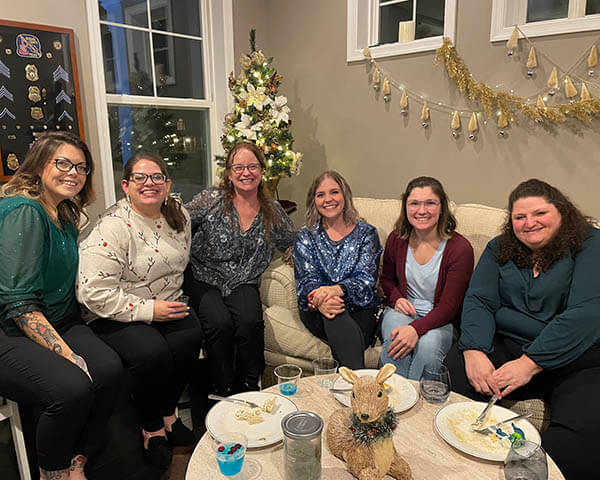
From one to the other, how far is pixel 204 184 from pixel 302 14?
4.86ft

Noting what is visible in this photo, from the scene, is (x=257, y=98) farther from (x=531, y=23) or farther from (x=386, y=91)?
(x=531, y=23)

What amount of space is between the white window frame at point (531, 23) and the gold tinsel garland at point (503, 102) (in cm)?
22

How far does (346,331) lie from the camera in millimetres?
2029

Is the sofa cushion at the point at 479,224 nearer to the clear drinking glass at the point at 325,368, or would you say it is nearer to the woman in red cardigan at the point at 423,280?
the woman in red cardigan at the point at 423,280

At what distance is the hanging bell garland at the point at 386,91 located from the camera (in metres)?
3.02

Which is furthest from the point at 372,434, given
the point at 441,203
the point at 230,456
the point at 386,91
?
the point at 386,91

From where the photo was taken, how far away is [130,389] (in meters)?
1.96

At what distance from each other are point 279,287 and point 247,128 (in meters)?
1.26

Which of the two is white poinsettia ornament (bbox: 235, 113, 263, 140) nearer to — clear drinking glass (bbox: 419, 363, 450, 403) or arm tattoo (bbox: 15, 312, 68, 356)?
arm tattoo (bbox: 15, 312, 68, 356)

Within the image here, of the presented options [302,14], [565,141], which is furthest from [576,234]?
[302,14]

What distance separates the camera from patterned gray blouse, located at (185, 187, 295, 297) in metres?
2.36

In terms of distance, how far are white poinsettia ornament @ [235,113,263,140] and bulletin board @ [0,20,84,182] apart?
Answer: 0.99m

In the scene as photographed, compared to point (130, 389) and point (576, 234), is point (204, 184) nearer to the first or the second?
point (130, 389)

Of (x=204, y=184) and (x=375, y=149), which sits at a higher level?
(x=375, y=149)
